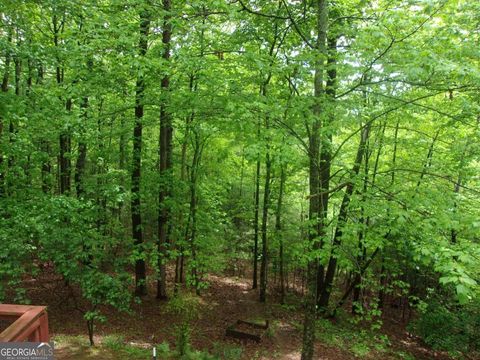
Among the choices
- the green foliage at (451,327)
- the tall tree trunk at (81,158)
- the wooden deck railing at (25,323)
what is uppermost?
the tall tree trunk at (81,158)

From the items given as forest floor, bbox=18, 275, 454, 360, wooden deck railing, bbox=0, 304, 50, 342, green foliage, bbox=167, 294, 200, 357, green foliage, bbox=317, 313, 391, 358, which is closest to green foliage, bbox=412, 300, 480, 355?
forest floor, bbox=18, 275, 454, 360

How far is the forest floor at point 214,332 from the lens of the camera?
7707 mm

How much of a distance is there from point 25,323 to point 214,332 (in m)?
7.33

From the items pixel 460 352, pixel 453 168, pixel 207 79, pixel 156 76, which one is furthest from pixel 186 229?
pixel 460 352

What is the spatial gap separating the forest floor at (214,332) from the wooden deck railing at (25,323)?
3670 mm

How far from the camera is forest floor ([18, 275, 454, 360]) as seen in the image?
25.3ft

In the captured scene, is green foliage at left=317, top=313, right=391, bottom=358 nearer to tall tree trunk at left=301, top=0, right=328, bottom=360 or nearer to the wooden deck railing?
tall tree trunk at left=301, top=0, right=328, bottom=360

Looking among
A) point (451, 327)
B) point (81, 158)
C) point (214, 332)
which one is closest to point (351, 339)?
point (451, 327)

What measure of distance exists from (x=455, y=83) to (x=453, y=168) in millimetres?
4418

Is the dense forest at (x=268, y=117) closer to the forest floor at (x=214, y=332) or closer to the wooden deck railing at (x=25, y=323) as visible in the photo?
the forest floor at (x=214, y=332)

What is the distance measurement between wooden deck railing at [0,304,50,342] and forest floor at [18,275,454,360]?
3.67m

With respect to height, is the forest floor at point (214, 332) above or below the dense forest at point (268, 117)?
below

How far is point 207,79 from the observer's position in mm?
5090

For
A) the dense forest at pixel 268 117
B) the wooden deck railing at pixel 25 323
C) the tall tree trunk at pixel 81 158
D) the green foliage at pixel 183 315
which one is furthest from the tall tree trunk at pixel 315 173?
the tall tree trunk at pixel 81 158
